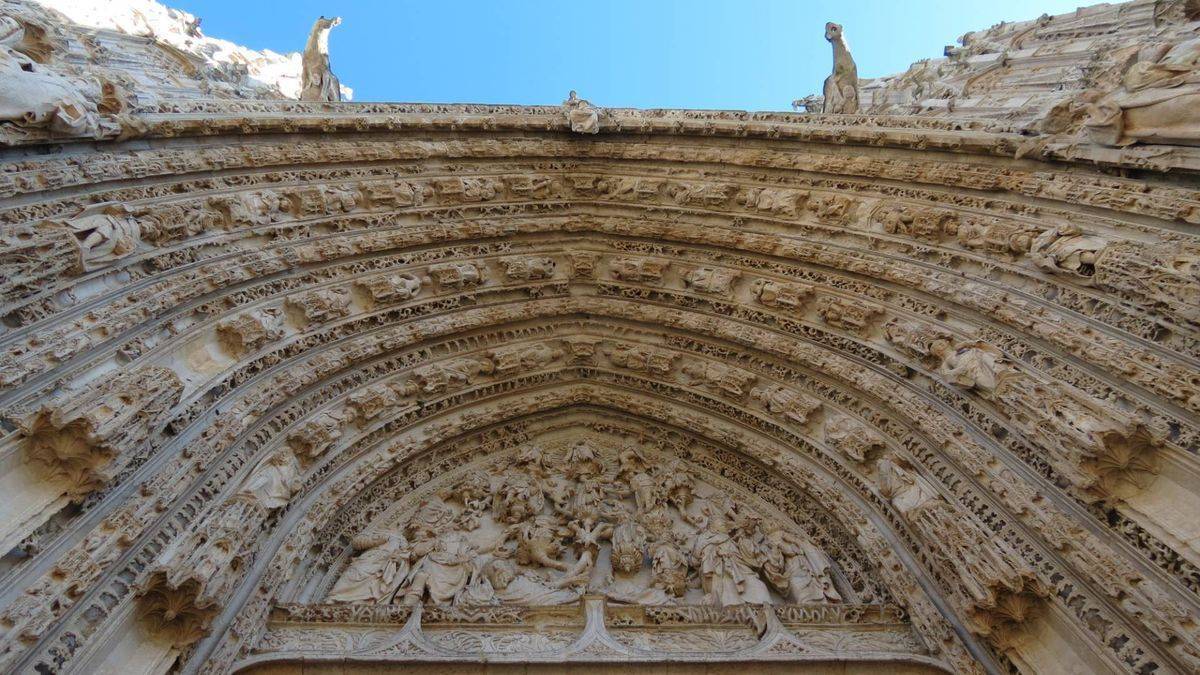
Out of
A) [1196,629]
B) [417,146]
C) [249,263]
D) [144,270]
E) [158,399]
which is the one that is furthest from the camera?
[417,146]

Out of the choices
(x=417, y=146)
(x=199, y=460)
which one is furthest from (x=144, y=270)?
(x=417, y=146)

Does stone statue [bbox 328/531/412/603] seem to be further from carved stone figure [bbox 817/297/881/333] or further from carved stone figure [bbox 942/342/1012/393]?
carved stone figure [bbox 942/342/1012/393]

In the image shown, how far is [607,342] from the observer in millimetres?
7996

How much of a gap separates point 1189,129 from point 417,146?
6.94m

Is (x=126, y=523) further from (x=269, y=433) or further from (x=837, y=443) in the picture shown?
(x=837, y=443)

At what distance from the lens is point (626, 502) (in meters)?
6.74

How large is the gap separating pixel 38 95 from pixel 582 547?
522cm

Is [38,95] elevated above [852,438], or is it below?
above

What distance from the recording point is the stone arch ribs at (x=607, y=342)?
13.3 feet

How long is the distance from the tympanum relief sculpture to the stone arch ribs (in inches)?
18.2

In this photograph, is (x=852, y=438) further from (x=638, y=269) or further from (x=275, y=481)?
(x=275, y=481)

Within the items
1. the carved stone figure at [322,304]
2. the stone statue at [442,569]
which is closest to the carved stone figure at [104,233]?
the carved stone figure at [322,304]

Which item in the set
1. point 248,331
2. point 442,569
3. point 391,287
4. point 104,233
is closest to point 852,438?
point 442,569

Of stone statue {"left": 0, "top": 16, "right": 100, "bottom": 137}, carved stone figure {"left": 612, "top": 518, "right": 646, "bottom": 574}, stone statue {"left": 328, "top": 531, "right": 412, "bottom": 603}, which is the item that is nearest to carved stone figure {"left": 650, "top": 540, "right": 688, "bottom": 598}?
carved stone figure {"left": 612, "top": 518, "right": 646, "bottom": 574}
